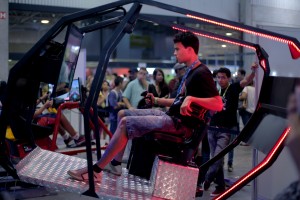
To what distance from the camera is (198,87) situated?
431cm

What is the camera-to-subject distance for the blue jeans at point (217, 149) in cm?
627

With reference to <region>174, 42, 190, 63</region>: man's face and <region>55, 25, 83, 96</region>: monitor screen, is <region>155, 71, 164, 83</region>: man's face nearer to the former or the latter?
<region>55, 25, 83, 96</region>: monitor screen

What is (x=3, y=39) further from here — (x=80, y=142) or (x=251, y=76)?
(x=251, y=76)

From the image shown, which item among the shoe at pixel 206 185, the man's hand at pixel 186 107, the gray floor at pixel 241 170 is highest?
the man's hand at pixel 186 107

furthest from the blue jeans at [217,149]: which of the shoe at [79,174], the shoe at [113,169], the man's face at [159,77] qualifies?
the shoe at [79,174]

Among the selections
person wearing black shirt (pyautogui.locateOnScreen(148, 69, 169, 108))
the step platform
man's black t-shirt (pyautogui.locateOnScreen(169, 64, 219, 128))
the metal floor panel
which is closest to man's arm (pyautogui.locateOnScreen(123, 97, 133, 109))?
→ person wearing black shirt (pyautogui.locateOnScreen(148, 69, 169, 108))

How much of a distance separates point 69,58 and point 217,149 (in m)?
2.60

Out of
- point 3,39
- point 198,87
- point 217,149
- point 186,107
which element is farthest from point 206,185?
point 3,39

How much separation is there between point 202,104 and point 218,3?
11391mm

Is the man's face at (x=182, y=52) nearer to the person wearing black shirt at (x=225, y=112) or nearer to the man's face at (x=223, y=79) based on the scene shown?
the person wearing black shirt at (x=225, y=112)

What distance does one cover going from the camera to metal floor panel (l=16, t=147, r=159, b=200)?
4059 mm

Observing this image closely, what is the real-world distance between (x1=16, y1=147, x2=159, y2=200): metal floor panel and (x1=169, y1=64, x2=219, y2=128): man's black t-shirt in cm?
69

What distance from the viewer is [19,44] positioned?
1376 centimetres

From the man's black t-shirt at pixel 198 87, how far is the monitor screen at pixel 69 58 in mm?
1190
